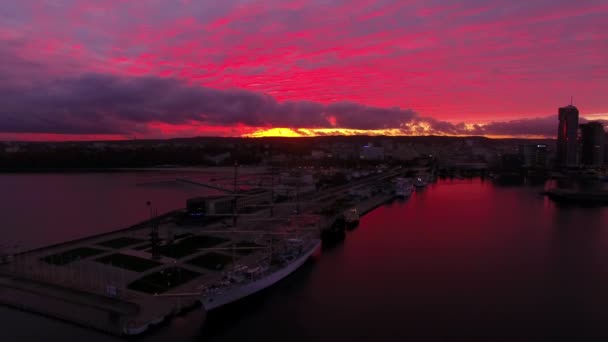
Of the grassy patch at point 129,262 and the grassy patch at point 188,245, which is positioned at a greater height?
the grassy patch at point 188,245

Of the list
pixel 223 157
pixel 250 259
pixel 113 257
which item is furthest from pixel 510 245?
pixel 223 157

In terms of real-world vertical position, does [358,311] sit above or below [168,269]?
below

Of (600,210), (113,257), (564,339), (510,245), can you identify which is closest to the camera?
(564,339)

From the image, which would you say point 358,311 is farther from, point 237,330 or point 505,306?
point 505,306

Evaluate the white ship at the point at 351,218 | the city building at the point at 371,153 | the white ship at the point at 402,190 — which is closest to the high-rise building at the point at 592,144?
the city building at the point at 371,153

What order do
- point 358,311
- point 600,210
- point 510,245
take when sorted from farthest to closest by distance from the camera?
point 600,210 → point 510,245 → point 358,311

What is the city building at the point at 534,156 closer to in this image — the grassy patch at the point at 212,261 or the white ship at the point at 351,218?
the white ship at the point at 351,218

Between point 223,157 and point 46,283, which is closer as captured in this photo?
point 46,283

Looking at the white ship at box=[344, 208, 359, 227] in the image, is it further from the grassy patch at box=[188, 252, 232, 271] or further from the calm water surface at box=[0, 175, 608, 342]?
the grassy patch at box=[188, 252, 232, 271]
